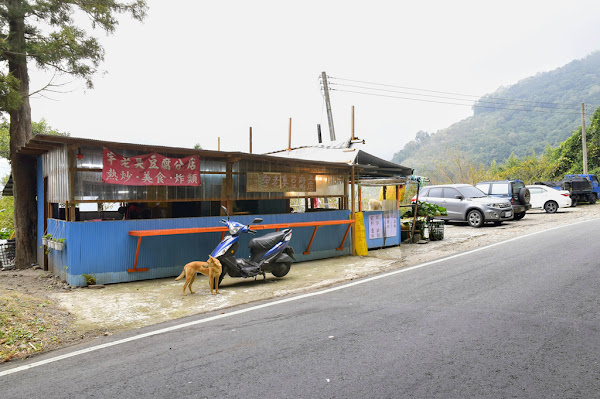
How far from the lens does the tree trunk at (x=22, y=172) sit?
980cm

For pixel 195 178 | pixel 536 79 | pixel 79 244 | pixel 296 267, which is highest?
pixel 536 79

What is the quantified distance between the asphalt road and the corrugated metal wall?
2.90m

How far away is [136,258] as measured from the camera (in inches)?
282

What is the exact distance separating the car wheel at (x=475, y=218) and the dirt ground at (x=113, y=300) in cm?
739

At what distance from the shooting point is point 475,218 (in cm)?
1623

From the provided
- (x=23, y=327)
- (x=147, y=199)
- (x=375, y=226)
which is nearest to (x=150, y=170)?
(x=147, y=199)

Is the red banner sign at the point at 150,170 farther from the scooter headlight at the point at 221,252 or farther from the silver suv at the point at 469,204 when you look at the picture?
the silver suv at the point at 469,204

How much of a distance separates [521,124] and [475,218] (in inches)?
2536

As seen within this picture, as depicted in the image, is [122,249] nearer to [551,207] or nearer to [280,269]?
[280,269]

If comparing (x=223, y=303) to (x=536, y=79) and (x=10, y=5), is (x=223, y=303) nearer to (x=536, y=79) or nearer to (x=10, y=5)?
(x=10, y=5)

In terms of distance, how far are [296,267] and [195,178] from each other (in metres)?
2.87

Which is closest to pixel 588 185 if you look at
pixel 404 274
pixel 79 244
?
pixel 404 274

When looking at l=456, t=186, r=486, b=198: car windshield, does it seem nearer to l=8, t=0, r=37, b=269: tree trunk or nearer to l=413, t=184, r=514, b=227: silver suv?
l=413, t=184, r=514, b=227: silver suv

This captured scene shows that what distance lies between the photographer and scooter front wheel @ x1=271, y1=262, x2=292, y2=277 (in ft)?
24.7
